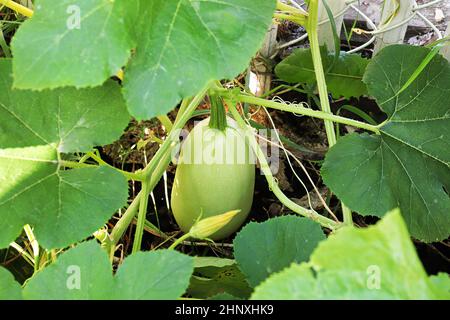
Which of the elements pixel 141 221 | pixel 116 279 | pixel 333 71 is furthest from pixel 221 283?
pixel 333 71

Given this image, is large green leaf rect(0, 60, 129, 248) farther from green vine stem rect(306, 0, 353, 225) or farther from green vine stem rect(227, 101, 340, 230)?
green vine stem rect(306, 0, 353, 225)

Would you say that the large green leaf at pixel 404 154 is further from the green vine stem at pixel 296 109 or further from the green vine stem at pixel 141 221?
the green vine stem at pixel 141 221

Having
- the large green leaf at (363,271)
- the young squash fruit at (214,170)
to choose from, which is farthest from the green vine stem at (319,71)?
the large green leaf at (363,271)

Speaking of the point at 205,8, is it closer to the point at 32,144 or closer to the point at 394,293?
the point at 32,144

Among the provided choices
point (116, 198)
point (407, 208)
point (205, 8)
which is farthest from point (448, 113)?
point (116, 198)

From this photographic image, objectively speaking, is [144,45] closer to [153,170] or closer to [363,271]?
[153,170]
